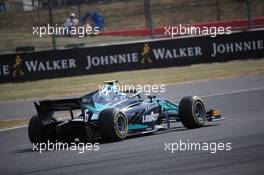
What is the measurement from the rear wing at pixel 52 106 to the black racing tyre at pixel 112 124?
19.0 inches

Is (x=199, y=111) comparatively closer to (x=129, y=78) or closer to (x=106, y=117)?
(x=106, y=117)

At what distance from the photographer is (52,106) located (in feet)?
40.5

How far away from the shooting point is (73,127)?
484 inches

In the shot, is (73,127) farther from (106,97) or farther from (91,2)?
(91,2)

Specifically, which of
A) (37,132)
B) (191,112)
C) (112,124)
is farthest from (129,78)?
(112,124)

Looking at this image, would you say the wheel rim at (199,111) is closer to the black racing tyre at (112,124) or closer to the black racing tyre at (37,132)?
the black racing tyre at (112,124)

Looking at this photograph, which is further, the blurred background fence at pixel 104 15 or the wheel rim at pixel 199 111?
the blurred background fence at pixel 104 15

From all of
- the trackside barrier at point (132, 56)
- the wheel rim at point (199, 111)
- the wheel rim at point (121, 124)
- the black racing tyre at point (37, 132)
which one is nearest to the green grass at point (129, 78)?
the trackside barrier at point (132, 56)

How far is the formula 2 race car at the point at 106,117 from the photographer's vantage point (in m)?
12.1

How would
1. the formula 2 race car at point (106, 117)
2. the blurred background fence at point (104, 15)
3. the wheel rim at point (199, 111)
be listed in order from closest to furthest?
the formula 2 race car at point (106, 117)
the wheel rim at point (199, 111)
the blurred background fence at point (104, 15)

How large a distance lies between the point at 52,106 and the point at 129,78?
46.7ft

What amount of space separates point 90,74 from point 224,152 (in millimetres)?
17577

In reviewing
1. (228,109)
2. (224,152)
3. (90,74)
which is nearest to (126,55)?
(90,74)

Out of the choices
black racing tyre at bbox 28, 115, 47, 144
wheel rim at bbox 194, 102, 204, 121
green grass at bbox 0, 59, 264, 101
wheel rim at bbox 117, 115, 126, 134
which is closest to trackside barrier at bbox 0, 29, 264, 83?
green grass at bbox 0, 59, 264, 101
